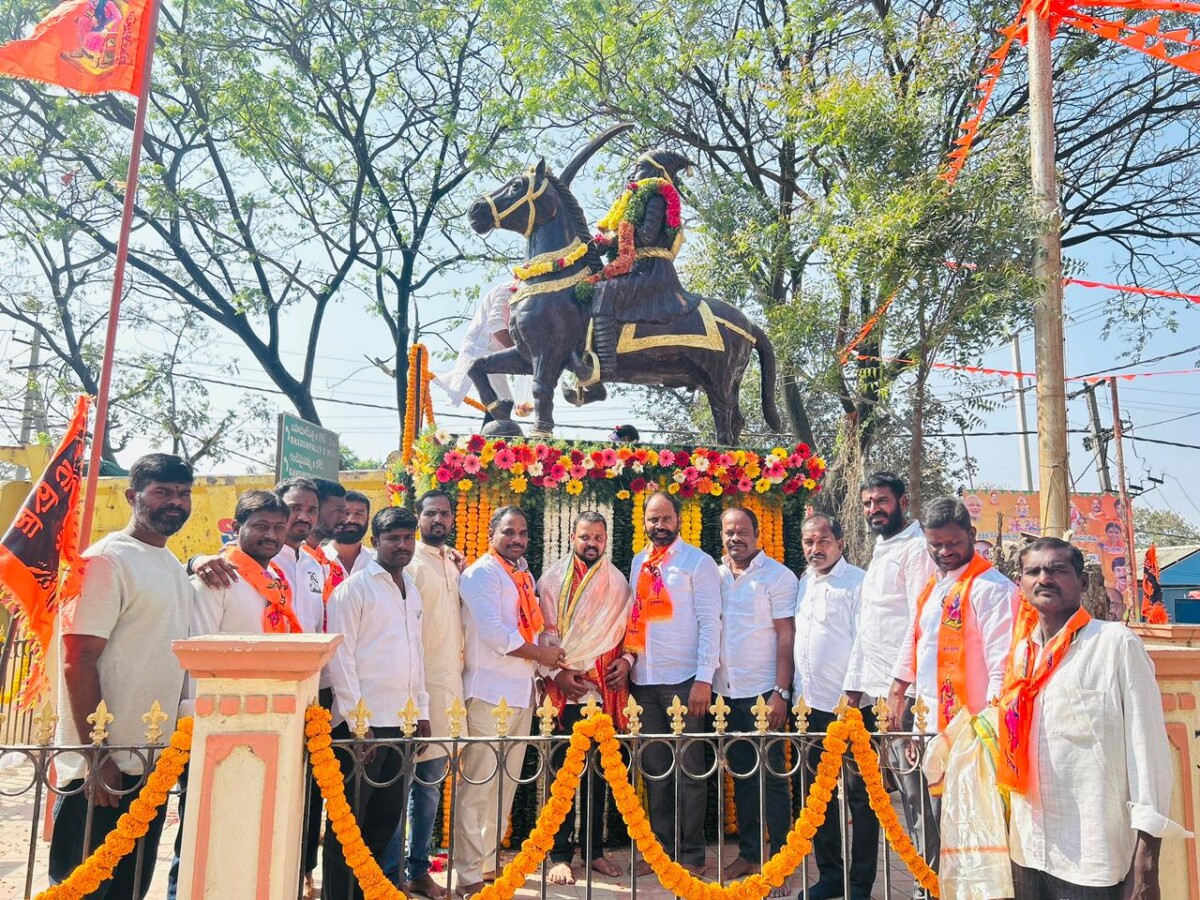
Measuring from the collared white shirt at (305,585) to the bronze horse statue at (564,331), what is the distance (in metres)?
2.37

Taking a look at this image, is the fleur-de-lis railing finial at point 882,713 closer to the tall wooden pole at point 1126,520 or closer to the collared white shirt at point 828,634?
the collared white shirt at point 828,634

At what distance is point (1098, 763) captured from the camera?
277cm

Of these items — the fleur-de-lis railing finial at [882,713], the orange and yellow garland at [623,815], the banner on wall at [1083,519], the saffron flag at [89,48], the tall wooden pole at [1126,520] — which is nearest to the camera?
the orange and yellow garland at [623,815]

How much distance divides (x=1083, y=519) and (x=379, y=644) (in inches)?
758

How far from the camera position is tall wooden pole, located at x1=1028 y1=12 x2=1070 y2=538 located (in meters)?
7.31

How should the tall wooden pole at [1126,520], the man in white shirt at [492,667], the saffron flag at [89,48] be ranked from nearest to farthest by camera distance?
the man in white shirt at [492,667]
the saffron flag at [89,48]
the tall wooden pole at [1126,520]

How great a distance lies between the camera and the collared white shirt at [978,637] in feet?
12.0

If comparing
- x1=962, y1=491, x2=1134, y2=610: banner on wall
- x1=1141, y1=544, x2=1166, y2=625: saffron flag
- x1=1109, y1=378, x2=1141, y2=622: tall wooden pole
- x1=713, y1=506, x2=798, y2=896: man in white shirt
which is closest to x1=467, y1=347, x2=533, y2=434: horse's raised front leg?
x1=713, y1=506, x2=798, y2=896: man in white shirt

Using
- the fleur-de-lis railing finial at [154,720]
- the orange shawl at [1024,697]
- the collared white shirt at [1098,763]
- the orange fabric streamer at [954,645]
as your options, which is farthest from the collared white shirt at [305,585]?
the collared white shirt at [1098,763]

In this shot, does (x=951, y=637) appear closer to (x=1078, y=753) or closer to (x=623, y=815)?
(x=1078, y=753)

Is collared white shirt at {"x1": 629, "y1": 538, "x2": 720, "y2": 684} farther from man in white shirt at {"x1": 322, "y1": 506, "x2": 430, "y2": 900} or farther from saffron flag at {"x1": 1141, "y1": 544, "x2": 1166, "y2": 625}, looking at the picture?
saffron flag at {"x1": 1141, "y1": 544, "x2": 1166, "y2": 625}

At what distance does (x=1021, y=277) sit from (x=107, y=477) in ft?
46.0

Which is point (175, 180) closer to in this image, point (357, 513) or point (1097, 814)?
point (357, 513)

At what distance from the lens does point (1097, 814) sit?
9.00ft
